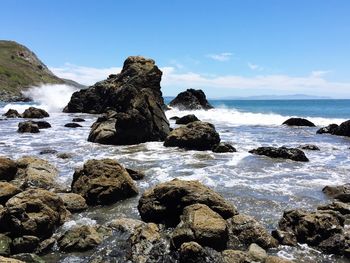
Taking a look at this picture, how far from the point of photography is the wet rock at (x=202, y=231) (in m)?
11.3

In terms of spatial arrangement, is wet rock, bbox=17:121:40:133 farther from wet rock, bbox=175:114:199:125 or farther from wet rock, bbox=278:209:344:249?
wet rock, bbox=278:209:344:249

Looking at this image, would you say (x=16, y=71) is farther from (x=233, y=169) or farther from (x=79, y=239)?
(x=79, y=239)

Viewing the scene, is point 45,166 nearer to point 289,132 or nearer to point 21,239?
point 21,239

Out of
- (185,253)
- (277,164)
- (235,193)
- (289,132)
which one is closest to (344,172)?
(277,164)

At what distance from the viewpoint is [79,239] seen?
11625 mm

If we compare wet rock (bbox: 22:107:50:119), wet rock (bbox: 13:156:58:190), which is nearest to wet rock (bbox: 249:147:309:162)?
wet rock (bbox: 13:156:58:190)

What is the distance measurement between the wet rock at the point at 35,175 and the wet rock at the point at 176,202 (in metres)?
5.28

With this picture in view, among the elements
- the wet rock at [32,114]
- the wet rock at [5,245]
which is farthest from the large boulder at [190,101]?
the wet rock at [5,245]

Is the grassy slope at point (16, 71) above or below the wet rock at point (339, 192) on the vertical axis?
above

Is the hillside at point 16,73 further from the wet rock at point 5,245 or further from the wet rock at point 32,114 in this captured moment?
the wet rock at point 5,245

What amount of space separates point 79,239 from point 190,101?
70.9 metres

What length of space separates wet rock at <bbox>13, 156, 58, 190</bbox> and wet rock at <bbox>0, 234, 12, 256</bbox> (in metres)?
5.07

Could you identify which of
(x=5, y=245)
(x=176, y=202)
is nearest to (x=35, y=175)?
(x=5, y=245)

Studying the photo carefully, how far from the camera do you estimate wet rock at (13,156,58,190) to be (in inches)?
671
